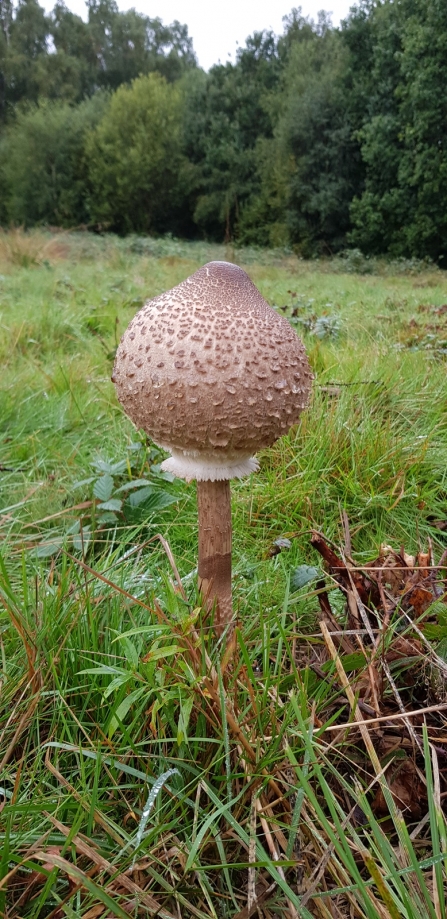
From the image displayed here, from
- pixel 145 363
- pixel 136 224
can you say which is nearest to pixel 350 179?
pixel 136 224

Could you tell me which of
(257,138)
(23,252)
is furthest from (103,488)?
(257,138)

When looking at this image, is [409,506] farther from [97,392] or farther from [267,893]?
[97,392]

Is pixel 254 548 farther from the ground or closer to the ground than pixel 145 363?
closer to the ground

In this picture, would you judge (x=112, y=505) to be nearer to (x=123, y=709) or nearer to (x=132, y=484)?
(x=132, y=484)

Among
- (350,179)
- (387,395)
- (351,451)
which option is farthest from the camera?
(350,179)

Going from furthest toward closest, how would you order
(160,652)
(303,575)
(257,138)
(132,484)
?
1. (257,138)
2. (132,484)
3. (303,575)
4. (160,652)

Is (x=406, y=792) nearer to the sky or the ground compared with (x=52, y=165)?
nearer to the ground

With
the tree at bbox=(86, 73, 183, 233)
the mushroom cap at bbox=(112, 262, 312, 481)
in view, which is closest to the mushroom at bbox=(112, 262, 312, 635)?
the mushroom cap at bbox=(112, 262, 312, 481)
